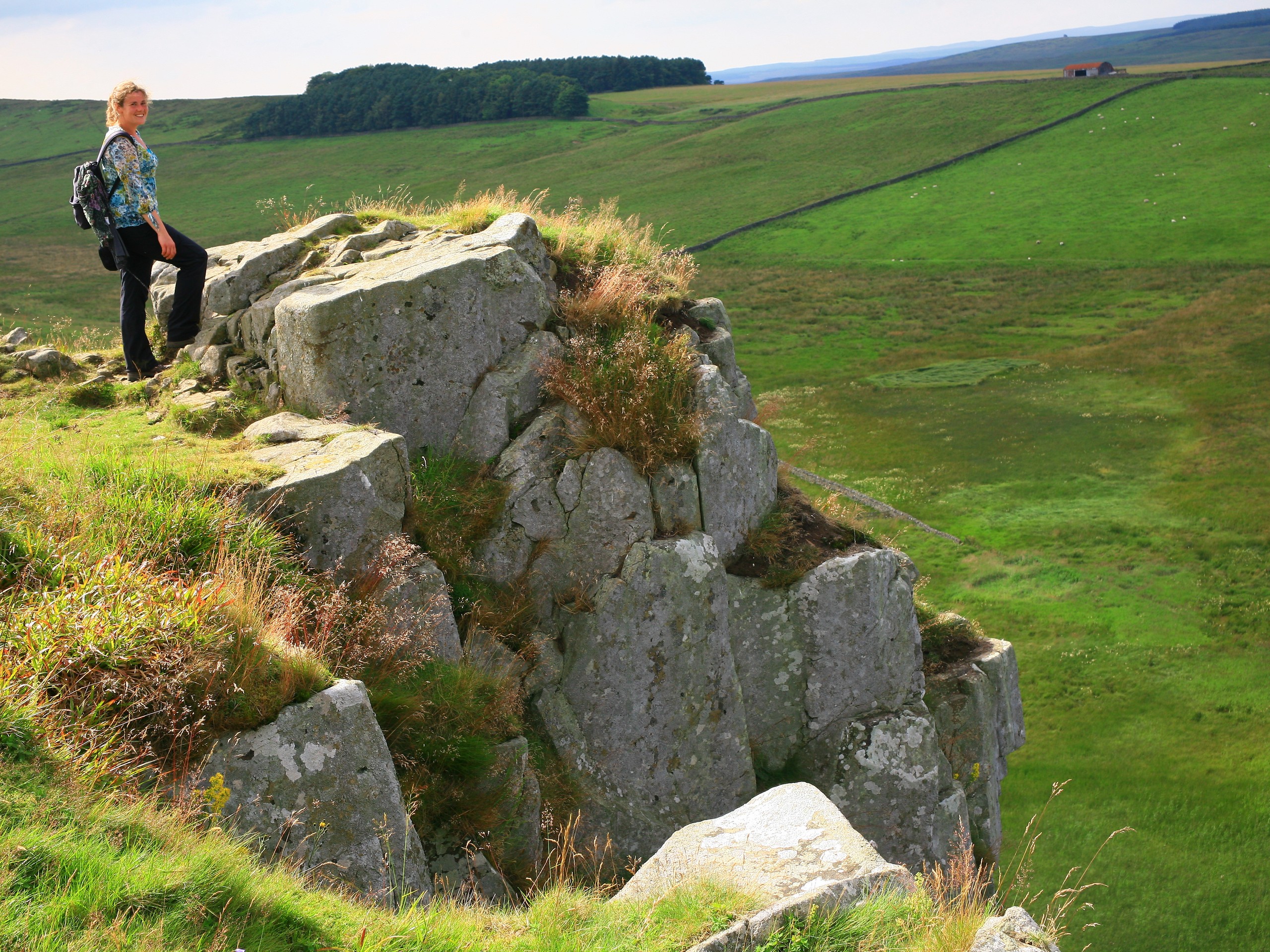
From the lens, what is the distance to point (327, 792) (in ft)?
21.5

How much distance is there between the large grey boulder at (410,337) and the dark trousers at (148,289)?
8.20ft

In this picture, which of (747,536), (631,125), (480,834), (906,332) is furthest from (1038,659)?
(631,125)

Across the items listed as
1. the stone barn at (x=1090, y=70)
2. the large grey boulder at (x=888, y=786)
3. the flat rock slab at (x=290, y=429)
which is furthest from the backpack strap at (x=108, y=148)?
the stone barn at (x=1090, y=70)

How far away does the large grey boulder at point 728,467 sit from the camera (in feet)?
39.5

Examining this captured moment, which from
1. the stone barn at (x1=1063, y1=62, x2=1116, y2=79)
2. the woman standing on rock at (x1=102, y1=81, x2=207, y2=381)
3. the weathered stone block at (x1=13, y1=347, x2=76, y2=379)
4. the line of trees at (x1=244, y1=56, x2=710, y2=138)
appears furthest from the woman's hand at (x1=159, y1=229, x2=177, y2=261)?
the stone barn at (x1=1063, y1=62, x2=1116, y2=79)

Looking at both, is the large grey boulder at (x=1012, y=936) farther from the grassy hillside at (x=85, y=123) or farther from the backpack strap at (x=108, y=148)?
the grassy hillside at (x=85, y=123)

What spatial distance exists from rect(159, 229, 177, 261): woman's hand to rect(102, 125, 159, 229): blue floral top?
0.99 feet

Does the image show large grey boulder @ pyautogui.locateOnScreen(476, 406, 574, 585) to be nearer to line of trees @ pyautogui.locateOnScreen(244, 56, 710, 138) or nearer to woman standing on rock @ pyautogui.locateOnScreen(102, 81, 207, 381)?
woman standing on rock @ pyautogui.locateOnScreen(102, 81, 207, 381)

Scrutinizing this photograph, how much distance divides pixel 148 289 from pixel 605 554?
797 cm

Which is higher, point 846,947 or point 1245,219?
point 1245,219

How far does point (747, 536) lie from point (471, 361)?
4757 mm

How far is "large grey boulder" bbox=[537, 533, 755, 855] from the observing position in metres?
10.9

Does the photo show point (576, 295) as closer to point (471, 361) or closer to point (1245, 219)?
point (471, 361)

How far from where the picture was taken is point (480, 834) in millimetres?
8336
